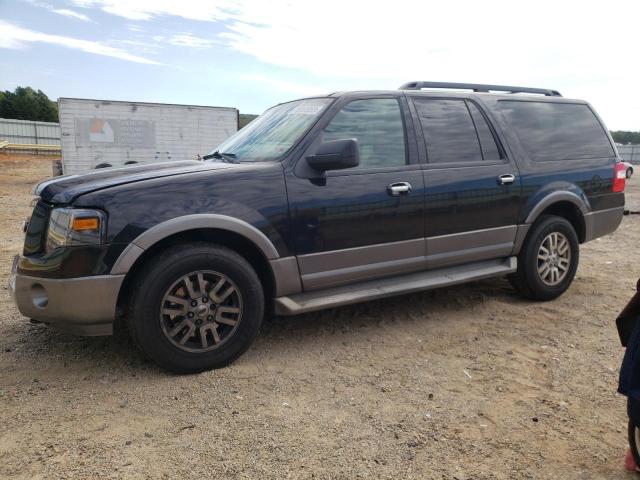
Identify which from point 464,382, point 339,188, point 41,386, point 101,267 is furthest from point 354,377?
point 41,386

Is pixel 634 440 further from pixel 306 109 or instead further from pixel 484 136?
pixel 306 109

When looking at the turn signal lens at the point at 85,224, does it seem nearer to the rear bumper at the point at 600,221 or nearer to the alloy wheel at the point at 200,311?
the alloy wheel at the point at 200,311

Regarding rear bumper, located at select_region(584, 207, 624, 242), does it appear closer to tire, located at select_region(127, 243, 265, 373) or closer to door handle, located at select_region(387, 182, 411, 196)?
door handle, located at select_region(387, 182, 411, 196)

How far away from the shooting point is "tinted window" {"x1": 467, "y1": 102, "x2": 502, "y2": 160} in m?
4.73

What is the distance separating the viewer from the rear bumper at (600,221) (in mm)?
5371

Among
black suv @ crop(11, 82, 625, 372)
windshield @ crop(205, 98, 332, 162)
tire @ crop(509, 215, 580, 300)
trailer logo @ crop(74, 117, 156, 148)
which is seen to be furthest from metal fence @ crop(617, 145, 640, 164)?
windshield @ crop(205, 98, 332, 162)

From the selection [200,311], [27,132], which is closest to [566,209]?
[200,311]

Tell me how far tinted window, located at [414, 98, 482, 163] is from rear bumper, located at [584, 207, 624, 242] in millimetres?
1568

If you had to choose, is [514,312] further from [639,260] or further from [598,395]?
[639,260]

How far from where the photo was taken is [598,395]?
10.9 ft

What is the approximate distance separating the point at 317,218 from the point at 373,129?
936 millimetres

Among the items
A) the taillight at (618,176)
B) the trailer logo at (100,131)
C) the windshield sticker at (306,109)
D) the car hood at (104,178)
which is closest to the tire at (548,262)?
the taillight at (618,176)

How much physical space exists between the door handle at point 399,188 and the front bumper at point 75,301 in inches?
79.4

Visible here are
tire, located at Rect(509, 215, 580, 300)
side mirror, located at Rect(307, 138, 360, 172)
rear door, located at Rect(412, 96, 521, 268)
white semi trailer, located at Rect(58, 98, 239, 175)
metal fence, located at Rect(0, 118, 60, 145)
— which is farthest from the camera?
metal fence, located at Rect(0, 118, 60, 145)
